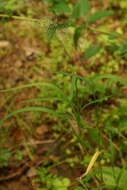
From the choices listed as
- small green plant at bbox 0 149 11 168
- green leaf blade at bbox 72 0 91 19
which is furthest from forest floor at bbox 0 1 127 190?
green leaf blade at bbox 72 0 91 19

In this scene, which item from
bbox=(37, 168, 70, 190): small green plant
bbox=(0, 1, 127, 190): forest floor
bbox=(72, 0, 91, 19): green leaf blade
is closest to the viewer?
bbox=(72, 0, 91, 19): green leaf blade

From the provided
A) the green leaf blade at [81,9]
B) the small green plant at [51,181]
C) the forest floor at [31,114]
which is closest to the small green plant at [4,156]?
the forest floor at [31,114]

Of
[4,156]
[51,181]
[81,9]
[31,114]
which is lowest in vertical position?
[51,181]

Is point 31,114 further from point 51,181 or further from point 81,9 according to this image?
point 81,9

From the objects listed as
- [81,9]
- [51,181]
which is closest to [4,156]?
[51,181]

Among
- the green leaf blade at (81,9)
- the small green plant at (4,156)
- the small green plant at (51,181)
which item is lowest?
the small green plant at (51,181)

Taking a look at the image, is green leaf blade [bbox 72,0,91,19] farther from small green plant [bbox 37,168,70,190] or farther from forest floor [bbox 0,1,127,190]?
small green plant [bbox 37,168,70,190]

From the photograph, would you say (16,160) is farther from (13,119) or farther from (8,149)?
(13,119)

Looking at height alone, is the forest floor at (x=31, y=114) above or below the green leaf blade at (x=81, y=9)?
below

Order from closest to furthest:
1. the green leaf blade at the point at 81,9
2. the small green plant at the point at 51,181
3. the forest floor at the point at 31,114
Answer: the green leaf blade at the point at 81,9
the small green plant at the point at 51,181
the forest floor at the point at 31,114

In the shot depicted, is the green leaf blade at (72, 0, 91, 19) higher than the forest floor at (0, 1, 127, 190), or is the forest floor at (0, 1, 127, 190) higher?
the green leaf blade at (72, 0, 91, 19)

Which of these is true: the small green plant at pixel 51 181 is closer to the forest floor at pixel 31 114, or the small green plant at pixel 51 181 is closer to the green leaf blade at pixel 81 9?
the forest floor at pixel 31 114
